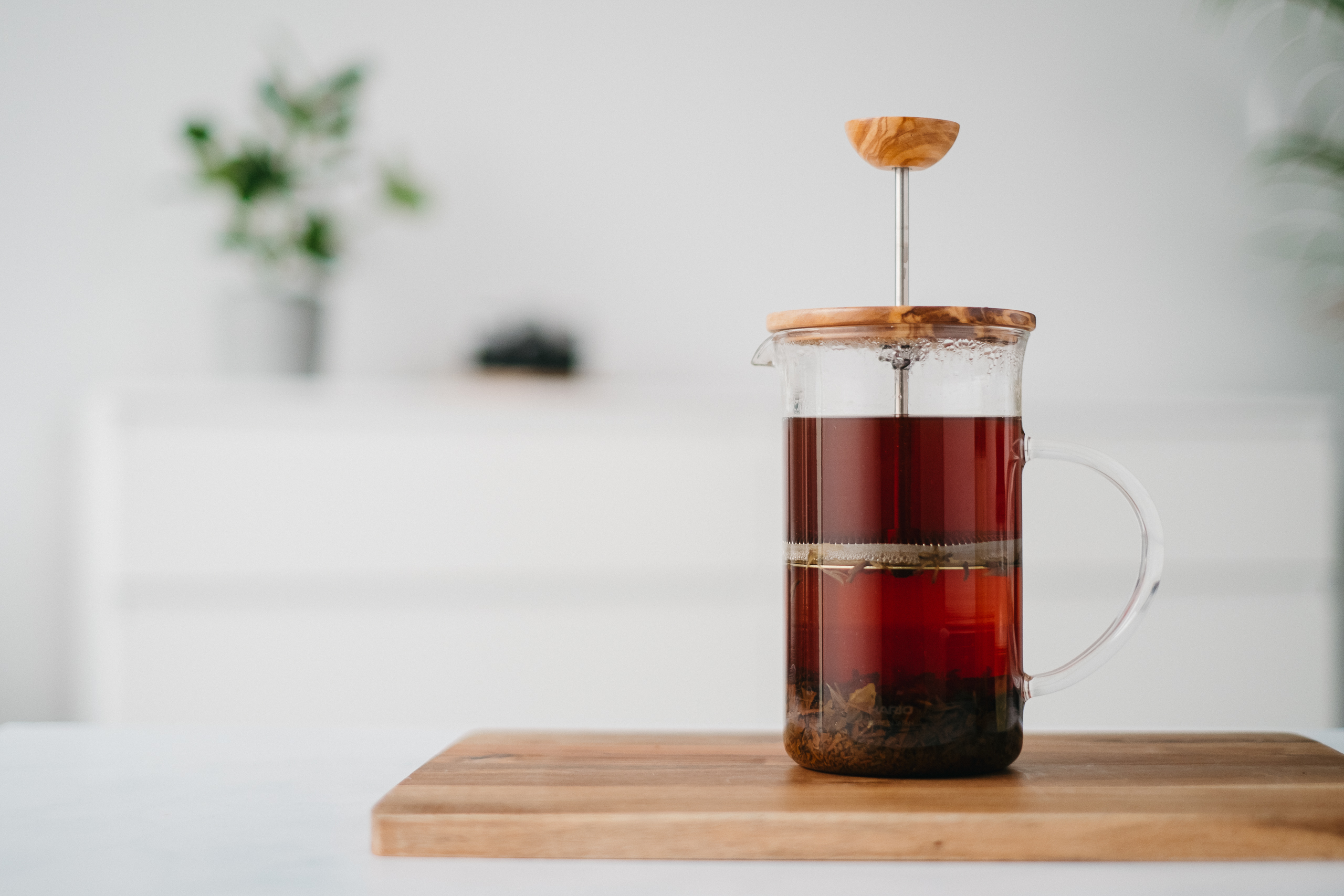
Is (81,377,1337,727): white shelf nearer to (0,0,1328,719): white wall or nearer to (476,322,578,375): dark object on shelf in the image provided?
(476,322,578,375): dark object on shelf

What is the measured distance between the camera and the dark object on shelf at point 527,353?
2266 mm

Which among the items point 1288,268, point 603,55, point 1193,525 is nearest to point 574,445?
point 603,55

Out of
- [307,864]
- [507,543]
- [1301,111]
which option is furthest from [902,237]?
[1301,111]

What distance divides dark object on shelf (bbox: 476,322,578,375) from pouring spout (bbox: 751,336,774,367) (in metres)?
1.63

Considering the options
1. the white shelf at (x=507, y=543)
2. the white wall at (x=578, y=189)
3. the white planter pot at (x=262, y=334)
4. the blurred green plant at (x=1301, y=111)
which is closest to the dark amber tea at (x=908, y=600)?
the white shelf at (x=507, y=543)

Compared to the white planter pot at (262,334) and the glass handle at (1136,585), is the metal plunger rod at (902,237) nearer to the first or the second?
the glass handle at (1136,585)

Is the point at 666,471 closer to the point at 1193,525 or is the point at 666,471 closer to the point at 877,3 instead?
the point at 1193,525

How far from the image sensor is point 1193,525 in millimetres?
2137

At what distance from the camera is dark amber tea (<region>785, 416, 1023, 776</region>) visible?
0.58 m

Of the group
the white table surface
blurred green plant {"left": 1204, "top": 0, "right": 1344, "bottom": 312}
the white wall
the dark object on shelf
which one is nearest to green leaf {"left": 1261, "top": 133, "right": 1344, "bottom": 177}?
blurred green plant {"left": 1204, "top": 0, "right": 1344, "bottom": 312}

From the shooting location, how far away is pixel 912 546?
585 millimetres

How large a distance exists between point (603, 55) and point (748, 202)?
0.49 m

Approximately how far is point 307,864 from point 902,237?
453 mm

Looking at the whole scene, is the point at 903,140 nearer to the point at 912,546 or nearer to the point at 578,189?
the point at 912,546
